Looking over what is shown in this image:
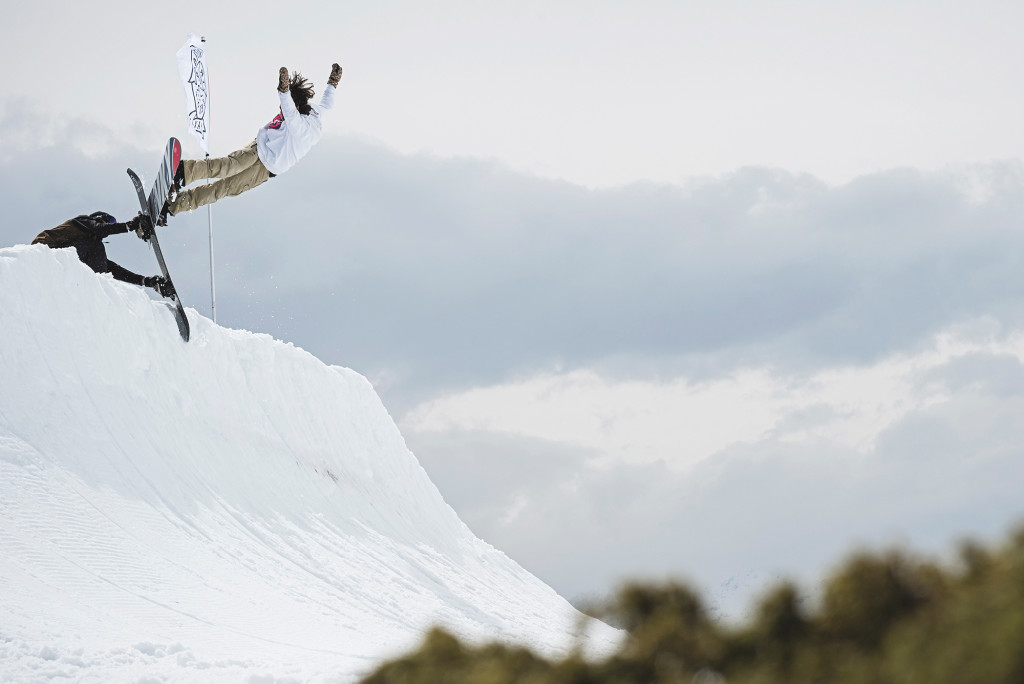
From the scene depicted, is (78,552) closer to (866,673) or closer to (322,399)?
(322,399)

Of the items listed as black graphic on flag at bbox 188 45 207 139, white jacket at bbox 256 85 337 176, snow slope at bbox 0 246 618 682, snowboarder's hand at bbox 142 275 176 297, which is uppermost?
black graphic on flag at bbox 188 45 207 139

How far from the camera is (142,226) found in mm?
12891

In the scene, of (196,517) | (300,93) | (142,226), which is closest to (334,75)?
(300,93)

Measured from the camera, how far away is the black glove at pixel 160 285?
1367 cm

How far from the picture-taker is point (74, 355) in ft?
39.1

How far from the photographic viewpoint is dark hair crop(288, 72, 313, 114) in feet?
38.1

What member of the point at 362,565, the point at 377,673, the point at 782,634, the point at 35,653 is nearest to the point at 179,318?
the point at 362,565

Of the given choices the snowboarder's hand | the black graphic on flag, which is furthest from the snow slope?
the black graphic on flag

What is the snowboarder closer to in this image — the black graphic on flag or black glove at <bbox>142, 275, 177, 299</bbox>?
black glove at <bbox>142, 275, 177, 299</bbox>

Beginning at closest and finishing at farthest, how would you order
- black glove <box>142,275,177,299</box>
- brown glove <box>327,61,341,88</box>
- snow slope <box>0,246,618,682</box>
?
1. snow slope <box>0,246,618,682</box>
2. brown glove <box>327,61,341,88</box>
3. black glove <box>142,275,177,299</box>

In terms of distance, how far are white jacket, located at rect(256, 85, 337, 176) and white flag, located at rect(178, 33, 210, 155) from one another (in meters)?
5.13

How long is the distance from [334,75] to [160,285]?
459cm

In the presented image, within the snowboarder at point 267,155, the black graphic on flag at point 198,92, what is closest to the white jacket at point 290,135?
the snowboarder at point 267,155

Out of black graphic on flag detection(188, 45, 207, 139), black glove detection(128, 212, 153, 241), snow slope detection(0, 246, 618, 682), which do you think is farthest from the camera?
black graphic on flag detection(188, 45, 207, 139)
